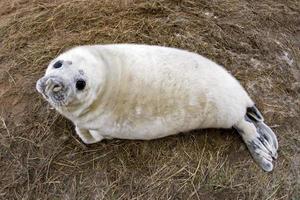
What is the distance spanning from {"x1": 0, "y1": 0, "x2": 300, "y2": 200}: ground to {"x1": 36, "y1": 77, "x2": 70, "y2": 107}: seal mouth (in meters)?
0.74

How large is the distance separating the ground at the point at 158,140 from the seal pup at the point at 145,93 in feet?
0.73

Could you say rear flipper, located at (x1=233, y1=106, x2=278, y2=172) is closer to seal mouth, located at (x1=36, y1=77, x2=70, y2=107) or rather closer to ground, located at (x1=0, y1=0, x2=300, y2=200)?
ground, located at (x1=0, y1=0, x2=300, y2=200)

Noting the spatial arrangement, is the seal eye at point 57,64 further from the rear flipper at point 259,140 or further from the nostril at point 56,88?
the rear flipper at point 259,140

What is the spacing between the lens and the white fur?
9.76ft

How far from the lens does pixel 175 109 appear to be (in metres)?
3.04

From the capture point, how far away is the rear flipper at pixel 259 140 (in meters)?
3.34

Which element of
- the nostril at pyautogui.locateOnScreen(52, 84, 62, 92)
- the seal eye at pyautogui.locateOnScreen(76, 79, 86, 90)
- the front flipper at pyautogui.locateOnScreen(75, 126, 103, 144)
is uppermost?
the nostril at pyautogui.locateOnScreen(52, 84, 62, 92)

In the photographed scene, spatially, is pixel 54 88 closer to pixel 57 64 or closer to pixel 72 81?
pixel 72 81

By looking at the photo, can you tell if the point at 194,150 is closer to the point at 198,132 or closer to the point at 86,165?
the point at 198,132

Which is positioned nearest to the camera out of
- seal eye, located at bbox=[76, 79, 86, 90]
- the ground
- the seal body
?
seal eye, located at bbox=[76, 79, 86, 90]

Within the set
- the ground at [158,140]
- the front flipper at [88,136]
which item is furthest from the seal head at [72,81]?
the ground at [158,140]

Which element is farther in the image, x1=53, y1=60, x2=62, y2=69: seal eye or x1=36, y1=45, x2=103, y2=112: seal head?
x1=53, y1=60, x2=62, y2=69: seal eye

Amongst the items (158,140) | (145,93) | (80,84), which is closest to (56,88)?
(80,84)

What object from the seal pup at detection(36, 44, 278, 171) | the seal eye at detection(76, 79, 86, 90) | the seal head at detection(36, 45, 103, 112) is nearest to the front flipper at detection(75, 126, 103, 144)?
the seal pup at detection(36, 44, 278, 171)
